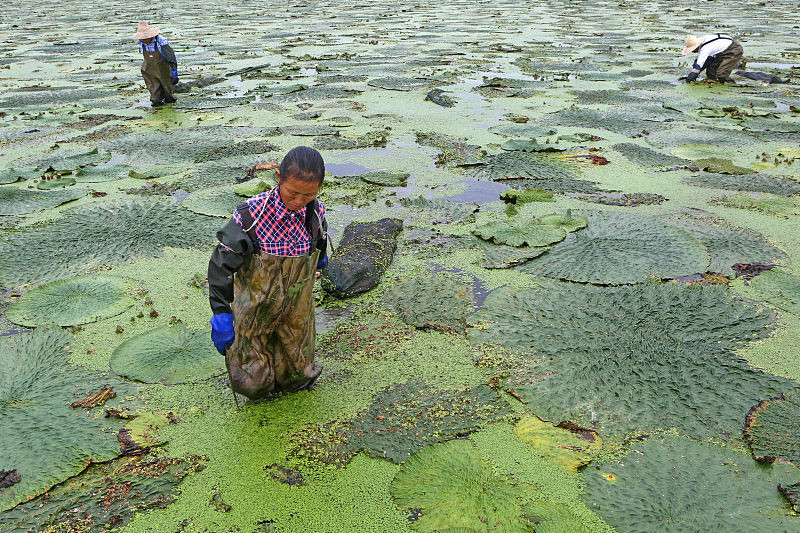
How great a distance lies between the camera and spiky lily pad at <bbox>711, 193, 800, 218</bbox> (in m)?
3.59

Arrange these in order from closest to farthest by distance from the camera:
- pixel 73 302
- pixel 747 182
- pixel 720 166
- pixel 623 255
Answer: pixel 73 302 → pixel 623 255 → pixel 747 182 → pixel 720 166

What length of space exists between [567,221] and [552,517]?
84.2 inches

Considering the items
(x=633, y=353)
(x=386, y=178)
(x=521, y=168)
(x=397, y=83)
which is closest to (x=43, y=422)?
(x=633, y=353)

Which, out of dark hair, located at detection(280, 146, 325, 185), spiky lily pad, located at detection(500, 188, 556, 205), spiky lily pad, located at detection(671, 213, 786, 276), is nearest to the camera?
dark hair, located at detection(280, 146, 325, 185)

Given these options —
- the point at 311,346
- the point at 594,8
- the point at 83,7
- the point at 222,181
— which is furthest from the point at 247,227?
the point at 83,7

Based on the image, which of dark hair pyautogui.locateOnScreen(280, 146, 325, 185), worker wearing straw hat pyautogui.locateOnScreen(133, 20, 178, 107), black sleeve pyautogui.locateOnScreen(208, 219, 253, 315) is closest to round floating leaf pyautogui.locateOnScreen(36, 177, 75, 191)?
worker wearing straw hat pyautogui.locateOnScreen(133, 20, 178, 107)

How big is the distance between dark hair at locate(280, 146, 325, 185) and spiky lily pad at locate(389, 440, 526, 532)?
91 cm

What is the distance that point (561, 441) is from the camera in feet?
6.15

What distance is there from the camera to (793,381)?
2113 mm

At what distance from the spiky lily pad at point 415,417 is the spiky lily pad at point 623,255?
1068 millimetres

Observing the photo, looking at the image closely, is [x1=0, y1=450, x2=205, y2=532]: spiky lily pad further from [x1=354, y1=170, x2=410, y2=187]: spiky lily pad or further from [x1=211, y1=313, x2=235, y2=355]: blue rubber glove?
[x1=354, y1=170, x2=410, y2=187]: spiky lily pad

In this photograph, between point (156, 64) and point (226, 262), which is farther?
point (156, 64)

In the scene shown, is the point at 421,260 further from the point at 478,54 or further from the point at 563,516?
the point at 478,54

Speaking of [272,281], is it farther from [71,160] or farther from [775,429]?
[71,160]
